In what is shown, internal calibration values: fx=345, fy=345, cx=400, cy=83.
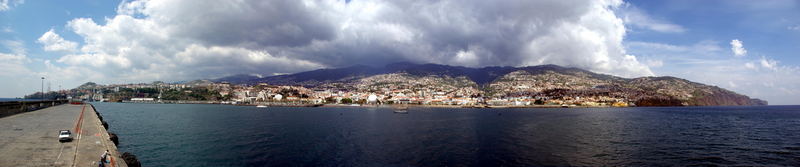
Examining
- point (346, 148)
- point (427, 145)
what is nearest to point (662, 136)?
point (427, 145)

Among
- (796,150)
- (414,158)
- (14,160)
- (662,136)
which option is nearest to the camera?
(14,160)

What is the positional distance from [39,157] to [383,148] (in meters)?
21.5

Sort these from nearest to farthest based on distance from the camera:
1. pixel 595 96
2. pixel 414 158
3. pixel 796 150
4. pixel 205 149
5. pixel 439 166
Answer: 1. pixel 439 166
2. pixel 414 158
3. pixel 205 149
4. pixel 796 150
5. pixel 595 96

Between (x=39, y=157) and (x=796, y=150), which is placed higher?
(x=39, y=157)

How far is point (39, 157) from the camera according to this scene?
1908cm

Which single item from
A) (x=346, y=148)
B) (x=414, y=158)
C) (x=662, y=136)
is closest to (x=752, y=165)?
(x=662, y=136)

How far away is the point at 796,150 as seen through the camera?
100ft

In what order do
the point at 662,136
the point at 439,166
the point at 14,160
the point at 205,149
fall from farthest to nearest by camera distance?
the point at 662,136 < the point at 205,149 < the point at 439,166 < the point at 14,160

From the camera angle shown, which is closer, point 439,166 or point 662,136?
point 439,166

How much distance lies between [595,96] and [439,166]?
178m

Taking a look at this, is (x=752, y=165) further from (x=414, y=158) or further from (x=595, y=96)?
(x=595, y=96)

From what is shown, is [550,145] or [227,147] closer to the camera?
[227,147]

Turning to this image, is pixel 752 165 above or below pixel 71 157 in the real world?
below

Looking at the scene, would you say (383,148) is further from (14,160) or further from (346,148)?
(14,160)
